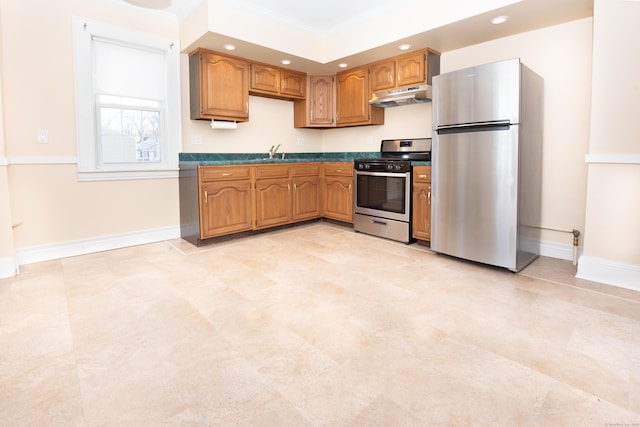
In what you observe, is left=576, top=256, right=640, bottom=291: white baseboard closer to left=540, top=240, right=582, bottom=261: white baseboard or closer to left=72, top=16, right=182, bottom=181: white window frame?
left=540, top=240, right=582, bottom=261: white baseboard

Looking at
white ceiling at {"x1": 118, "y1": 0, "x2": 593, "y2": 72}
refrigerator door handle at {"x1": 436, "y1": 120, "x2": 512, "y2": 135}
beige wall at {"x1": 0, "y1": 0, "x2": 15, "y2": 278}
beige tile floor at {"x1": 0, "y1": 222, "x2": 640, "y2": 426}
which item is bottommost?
beige tile floor at {"x1": 0, "y1": 222, "x2": 640, "y2": 426}

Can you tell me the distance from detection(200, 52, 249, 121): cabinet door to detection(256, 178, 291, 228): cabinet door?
0.89 meters

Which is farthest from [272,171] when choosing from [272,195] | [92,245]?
[92,245]

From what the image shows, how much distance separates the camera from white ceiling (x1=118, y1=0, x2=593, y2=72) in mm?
3011

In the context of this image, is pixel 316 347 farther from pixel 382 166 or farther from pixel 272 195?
pixel 272 195

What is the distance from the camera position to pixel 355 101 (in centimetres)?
477

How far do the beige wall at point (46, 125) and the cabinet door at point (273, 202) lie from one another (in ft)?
5.02

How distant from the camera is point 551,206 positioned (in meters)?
3.45

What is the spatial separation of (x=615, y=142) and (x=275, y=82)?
3.64 metres

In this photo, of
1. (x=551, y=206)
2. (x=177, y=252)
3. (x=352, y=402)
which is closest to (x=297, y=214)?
(x=177, y=252)

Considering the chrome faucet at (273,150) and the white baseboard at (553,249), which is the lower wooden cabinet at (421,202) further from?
the chrome faucet at (273,150)

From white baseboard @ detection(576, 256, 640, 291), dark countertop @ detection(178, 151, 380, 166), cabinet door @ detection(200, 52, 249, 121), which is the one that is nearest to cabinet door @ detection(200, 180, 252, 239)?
dark countertop @ detection(178, 151, 380, 166)

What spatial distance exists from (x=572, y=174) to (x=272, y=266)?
2.88 m

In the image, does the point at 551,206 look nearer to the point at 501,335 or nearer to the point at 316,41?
the point at 501,335
